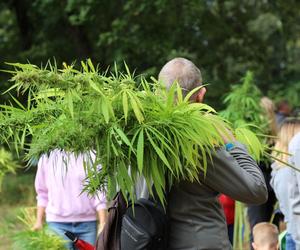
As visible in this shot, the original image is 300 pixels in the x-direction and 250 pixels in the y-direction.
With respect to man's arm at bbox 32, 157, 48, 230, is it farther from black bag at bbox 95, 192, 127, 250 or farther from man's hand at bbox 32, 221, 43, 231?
black bag at bbox 95, 192, 127, 250

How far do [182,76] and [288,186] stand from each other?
2.34 meters

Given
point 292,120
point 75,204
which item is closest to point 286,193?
point 292,120

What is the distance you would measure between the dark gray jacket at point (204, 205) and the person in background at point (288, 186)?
180 centimetres

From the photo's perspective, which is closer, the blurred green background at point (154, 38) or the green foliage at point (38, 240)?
the green foliage at point (38, 240)

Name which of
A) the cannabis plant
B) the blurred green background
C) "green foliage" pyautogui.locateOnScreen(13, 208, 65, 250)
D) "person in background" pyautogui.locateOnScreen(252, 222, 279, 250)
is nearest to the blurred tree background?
the blurred green background

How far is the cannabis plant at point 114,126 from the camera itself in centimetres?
244

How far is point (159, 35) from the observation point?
47.4 feet

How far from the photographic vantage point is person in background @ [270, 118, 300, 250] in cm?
473

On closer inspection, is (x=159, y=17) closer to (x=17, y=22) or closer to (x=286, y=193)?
(x=17, y=22)

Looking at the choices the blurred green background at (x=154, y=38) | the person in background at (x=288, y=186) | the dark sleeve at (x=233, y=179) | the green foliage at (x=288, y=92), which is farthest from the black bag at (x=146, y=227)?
the green foliage at (x=288, y=92)

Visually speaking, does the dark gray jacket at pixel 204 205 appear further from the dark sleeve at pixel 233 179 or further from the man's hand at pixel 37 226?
the man's hand at pixel 37 226

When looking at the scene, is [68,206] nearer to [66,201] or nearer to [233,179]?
[66,201]

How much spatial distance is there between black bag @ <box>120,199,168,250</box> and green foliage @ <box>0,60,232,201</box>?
0.51 feet

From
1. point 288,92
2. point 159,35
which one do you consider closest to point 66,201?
point 288,92
